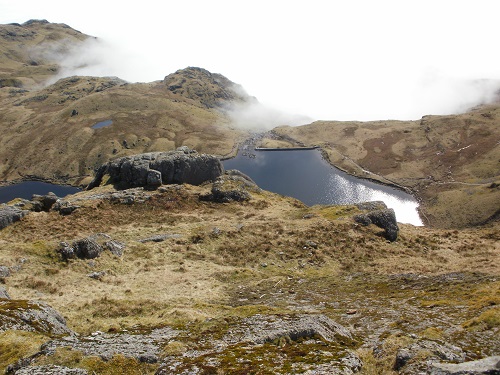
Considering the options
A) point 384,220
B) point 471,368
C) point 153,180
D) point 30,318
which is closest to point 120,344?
point 30,318

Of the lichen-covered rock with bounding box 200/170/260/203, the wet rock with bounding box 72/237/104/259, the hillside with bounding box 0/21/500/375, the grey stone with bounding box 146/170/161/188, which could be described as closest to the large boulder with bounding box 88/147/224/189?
the grey stone with bounding box 146/170/161/188

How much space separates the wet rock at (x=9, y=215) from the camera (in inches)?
2002

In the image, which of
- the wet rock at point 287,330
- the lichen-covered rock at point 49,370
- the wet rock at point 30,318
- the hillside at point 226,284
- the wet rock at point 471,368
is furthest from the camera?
the wet rock at point 30,318

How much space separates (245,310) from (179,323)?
5.67m

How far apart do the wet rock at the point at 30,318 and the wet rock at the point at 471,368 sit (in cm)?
2140

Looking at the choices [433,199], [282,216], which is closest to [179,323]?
[282,216]

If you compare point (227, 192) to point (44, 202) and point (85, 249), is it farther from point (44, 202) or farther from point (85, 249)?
point (85, 249)

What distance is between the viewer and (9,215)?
51.7 meters

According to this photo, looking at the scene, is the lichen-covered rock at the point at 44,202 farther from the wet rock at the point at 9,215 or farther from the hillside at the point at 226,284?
the wet rock at the point at 9,215

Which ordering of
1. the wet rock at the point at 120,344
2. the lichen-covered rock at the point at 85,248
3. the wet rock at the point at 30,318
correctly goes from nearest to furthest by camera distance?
1. the wet rock at the point at 120,344
2. the wet rock at the point at 30,318
3. the lichen-covered rock at the point at 85,248

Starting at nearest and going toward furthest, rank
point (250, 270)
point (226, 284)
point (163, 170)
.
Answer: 1. point (226, 284)
2. point (250, 270)
3. point (163, 170)

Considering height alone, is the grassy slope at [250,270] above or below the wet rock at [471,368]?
below

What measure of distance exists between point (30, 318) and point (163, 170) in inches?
2338

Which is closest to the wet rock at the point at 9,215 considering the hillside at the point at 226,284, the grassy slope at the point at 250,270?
the hillside at the point at 226,284
